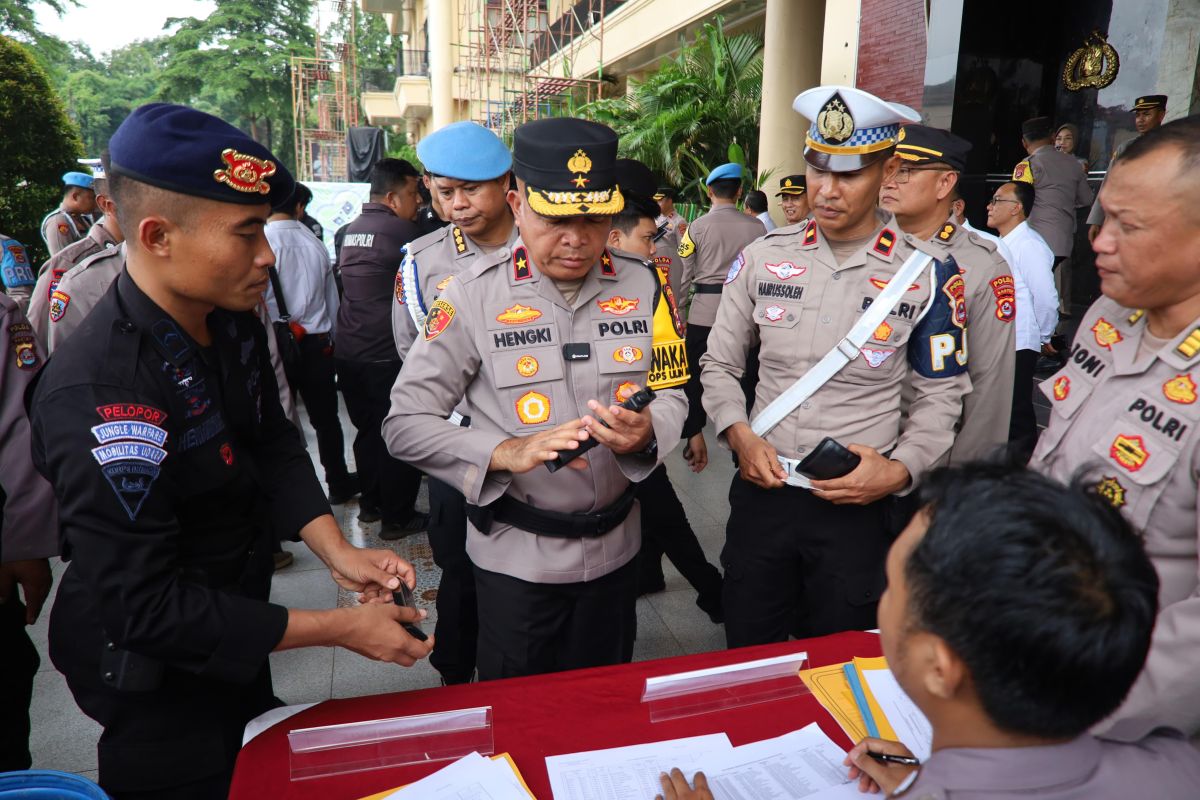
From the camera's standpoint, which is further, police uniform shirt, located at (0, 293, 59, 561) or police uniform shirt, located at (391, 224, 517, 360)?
police uniform shirt, located at (391, 224, 517, 360)

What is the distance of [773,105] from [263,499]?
745 cm

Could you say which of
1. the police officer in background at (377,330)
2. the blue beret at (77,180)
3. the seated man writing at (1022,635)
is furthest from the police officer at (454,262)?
the blue beret at (77,180)

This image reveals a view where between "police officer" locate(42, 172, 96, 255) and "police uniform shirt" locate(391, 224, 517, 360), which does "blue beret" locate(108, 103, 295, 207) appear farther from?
"police officer" locate(42, 172, 96, 255)

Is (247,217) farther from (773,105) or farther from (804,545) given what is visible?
(773,105)

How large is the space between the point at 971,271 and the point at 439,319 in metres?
1.98

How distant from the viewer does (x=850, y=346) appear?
206 cm

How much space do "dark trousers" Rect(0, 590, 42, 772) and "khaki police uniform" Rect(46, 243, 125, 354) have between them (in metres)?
1.49

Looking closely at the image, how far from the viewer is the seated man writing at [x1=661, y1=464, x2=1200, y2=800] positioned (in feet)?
2.56

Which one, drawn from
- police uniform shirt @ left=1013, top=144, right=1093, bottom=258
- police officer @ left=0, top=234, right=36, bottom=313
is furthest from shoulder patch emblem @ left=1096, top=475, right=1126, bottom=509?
police uniform shirt @ left=1013, top=144, right=1093, bottom=258

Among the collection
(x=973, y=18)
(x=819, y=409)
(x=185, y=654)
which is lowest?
(x=185, y=654)

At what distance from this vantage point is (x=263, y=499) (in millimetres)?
1653

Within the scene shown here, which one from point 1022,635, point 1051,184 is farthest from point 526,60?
point 1022,635

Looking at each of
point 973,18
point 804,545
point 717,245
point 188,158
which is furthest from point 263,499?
point 973,18

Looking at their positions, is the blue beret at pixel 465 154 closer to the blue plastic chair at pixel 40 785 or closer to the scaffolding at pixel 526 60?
the blue plastic chair at pixel 40 785
